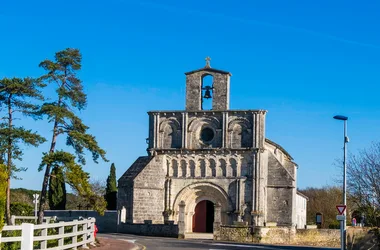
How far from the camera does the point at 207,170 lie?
168 feet

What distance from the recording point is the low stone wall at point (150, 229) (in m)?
44.1

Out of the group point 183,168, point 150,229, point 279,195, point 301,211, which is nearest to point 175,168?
point 183,168

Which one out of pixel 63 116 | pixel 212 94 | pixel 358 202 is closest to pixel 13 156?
pixel 63 116

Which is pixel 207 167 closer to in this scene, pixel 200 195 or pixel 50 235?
pixel 200 195

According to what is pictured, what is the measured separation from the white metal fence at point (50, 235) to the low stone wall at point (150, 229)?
17374 millimetres

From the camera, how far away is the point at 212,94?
52219 millimetres

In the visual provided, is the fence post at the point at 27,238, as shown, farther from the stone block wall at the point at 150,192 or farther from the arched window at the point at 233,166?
the arched window at the point at 233,166

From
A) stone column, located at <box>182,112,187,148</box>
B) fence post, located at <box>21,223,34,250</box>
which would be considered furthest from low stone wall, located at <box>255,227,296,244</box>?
fence post, located at <box>21,223,34,250</box>

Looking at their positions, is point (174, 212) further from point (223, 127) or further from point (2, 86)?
point (2, 86)

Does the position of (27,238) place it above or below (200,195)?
below

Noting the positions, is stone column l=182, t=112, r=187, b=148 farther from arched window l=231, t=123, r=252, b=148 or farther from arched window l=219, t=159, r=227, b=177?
arched window l=231, t=123, r=252, b=148

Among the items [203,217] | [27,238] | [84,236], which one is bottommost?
[203,217]

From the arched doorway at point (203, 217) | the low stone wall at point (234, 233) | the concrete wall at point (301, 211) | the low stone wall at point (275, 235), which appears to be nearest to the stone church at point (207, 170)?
the arched doorway at point (203, 217)

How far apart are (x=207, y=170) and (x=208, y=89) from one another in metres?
6.52
